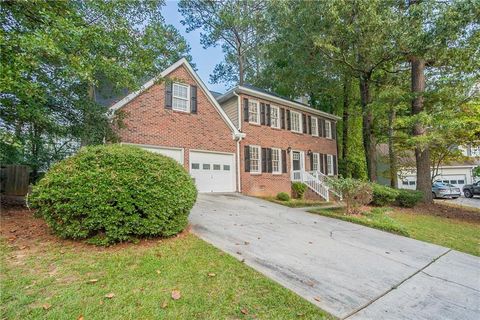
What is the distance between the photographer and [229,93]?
1448cm

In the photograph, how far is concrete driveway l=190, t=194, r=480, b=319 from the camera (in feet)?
10.6

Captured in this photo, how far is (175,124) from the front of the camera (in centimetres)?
1155

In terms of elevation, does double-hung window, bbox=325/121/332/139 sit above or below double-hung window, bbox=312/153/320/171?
above

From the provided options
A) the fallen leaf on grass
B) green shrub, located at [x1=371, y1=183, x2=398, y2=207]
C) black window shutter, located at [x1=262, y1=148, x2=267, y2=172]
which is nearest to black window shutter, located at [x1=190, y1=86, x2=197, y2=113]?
black window shutter, located at [x1=262, y1=148, x2=267, y2=172]

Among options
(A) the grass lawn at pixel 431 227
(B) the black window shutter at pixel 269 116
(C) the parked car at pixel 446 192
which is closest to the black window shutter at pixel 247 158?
(B) the black window shutter at pixel 269 116

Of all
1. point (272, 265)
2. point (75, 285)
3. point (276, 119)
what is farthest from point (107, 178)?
point (276, 119)

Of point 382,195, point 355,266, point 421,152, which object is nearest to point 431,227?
point 382,195

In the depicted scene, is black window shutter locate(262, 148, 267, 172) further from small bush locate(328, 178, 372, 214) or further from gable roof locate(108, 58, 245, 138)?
small bush locate(328, 178, 372, 214)

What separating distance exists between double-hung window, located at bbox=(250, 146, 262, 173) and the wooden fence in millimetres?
9567

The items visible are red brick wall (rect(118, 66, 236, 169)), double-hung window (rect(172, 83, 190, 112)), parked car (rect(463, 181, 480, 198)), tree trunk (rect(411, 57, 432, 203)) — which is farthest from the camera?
parked car (rect(463, 181, 480, 198))

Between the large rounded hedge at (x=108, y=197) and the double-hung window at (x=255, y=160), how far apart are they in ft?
31.2

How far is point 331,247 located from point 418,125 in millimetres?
11099

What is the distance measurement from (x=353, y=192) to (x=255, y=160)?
620cm

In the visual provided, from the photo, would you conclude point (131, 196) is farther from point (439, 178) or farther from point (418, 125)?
point (439, 178)
